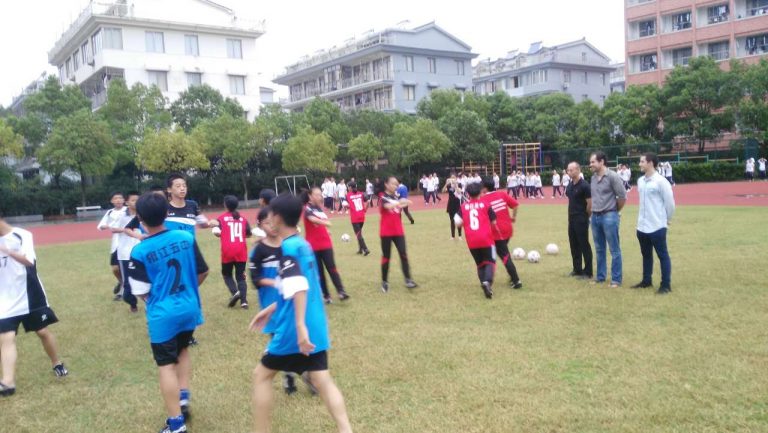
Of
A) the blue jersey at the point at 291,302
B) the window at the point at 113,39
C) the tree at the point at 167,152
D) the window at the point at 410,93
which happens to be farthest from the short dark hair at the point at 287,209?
the window at the point at 410,93

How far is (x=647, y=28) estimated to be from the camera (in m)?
52.7

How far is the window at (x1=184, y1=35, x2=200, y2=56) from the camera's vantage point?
157 ft

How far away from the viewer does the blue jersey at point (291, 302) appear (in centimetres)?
363

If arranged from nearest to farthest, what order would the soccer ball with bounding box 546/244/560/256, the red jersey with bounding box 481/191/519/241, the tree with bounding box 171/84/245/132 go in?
the red jersey with bounding box 481/191/519/241 < the soccer ball with bounding box 546/244/560/256 < the tree with bounding box 171/84/245/132

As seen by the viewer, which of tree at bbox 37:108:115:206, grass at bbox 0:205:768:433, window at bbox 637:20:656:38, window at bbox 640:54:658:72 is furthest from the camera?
window at bbox 640:54:658:72

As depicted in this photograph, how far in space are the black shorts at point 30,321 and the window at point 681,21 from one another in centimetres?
5588

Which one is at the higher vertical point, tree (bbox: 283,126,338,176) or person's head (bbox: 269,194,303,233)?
tree (bbox: 283,126,338,176)

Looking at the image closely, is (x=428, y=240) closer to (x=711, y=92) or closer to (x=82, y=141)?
(x=82, y=141)

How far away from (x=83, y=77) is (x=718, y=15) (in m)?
53.0

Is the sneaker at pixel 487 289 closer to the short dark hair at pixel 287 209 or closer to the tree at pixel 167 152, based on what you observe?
the short dark hair at pixel 287 209

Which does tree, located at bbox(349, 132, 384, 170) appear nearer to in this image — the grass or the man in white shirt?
the grass

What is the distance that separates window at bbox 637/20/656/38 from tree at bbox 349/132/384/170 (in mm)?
29428

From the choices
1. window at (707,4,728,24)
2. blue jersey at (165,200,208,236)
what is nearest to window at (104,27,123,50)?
blue jersey at (165,200,208,236)

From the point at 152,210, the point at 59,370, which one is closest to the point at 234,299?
the point at 59,370
